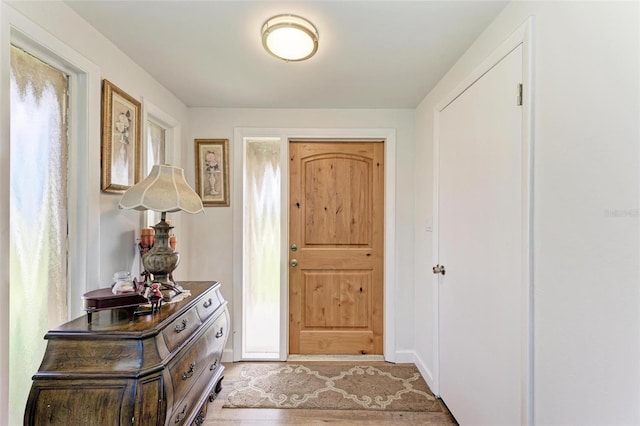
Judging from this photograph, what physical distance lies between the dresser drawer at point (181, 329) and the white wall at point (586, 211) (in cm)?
152

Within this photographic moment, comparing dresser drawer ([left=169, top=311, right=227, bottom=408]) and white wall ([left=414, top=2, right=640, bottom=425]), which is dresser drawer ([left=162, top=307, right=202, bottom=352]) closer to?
dresser drawer ([left=169, top=311, right=227, bottom=408])

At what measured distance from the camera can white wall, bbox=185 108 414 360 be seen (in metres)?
2.55

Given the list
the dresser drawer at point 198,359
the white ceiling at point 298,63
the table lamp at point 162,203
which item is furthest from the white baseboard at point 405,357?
the white ceiling at point 298,63

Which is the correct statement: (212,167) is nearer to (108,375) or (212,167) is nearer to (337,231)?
(337,231)

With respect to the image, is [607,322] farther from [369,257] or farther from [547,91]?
[369,257]

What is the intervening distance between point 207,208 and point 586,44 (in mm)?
2530

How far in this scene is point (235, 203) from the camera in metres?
2.56

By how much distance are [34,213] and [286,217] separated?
163 centimetres

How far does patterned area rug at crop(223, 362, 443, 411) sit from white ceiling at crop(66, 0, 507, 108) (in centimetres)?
224

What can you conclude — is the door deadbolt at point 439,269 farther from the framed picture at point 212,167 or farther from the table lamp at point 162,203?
the framed picture at point 212,167

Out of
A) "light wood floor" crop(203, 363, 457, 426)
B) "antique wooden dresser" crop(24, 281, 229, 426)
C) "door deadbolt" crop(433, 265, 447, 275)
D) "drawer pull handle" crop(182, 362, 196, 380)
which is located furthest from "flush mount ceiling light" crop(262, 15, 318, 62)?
"light wood floor" crop(203, 363, 457, 426)

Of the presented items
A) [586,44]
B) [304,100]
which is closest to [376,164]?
[304,100]

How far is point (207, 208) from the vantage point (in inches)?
101

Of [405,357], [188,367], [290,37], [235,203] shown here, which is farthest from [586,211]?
[235,203]
